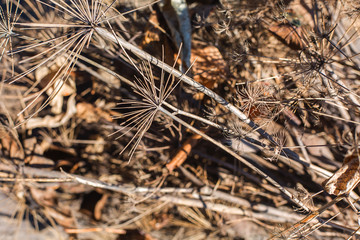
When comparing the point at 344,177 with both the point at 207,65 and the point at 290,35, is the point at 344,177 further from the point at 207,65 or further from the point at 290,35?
the point at 207,65

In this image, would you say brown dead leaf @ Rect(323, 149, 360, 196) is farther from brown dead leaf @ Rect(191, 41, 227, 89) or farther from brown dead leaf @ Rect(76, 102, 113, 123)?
brown dead leaf @ Rect(76, 102, 113, 123)

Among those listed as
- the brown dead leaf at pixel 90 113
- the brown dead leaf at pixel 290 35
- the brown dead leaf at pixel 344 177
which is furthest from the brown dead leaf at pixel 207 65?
the brown dead leaf at pixel 344 177

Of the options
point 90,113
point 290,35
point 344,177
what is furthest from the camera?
point 90,113

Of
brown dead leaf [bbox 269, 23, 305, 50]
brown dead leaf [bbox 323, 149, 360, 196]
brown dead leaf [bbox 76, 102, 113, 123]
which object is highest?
brown dead leaf [bbox 269, 23, 305, 50]

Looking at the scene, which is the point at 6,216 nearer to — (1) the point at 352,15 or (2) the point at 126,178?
(2) the point at 126,178

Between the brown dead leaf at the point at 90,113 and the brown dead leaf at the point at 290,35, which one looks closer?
the brown dead leaf at the point at 290,35

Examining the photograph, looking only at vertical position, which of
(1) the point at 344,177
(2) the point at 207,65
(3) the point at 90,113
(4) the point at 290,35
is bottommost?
(1) the point at 344,177

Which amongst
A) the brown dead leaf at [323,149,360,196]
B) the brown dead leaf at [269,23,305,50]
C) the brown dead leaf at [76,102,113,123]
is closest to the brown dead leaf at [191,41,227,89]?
the brown dead leaf at [269,23,305,50]

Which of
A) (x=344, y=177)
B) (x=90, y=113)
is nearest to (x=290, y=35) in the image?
(x=344, y=177)

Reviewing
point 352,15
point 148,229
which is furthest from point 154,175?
point 352,15

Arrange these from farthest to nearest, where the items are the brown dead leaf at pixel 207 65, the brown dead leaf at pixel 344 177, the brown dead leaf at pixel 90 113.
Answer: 1. the brown dead leaf at pixel 90 113
2. the brown dead leaf at pixel 207 65
3. the brown dead leaf at pixel 344 177

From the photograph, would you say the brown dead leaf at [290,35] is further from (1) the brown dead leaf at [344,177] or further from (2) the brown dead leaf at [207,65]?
(1) the brown dead leaf at [344,177]

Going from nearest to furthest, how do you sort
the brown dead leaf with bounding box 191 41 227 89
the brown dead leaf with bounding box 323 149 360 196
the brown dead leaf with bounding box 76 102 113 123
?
the brown dead leaf with bounding box 323 149 360 196 < the brown dead leaf with bounding box 191 41 227 89 < the brown dead leaf with bounding box 76 102 113 123
